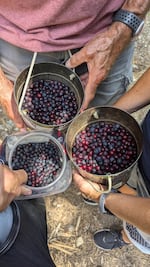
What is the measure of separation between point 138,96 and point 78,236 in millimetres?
843

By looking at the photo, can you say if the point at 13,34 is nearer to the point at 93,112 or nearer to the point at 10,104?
the point at 10,104

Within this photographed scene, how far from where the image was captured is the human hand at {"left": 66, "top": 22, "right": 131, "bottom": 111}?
1.46 m

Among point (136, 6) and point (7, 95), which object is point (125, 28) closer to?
point (136, 6)

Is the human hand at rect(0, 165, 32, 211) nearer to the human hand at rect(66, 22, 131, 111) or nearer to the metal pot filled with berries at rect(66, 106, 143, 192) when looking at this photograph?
the metal pot filled with berries at rect(66, 106, 143, 192)

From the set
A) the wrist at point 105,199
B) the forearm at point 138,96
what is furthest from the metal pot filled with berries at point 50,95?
the wrist at point 105,199

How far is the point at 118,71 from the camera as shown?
5.45 ft

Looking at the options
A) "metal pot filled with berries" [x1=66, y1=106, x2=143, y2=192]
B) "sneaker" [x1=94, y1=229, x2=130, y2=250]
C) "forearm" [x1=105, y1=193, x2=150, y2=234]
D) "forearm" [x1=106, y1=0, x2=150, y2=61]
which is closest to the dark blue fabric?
"metal pot filled with berries" [x1=66, y1=106, x2=143, y2=192]

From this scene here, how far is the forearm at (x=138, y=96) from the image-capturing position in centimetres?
148

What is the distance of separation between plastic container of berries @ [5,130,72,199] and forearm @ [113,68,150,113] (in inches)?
11.2

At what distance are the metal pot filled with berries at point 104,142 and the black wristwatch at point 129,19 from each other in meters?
0.33

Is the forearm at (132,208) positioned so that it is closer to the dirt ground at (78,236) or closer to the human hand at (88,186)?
the human hand at (88,186)

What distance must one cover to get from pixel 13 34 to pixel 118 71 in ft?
1.52

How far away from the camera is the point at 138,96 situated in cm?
150

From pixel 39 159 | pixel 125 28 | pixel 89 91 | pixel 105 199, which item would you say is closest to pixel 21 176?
pixel 39 159
